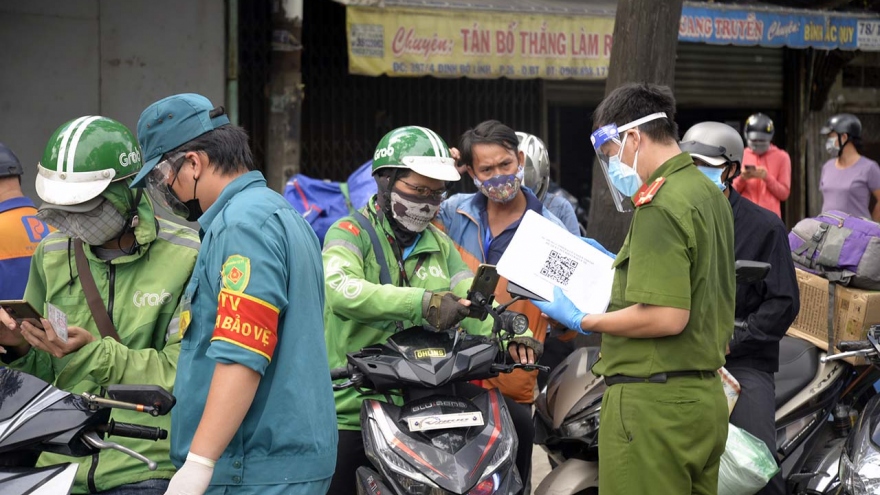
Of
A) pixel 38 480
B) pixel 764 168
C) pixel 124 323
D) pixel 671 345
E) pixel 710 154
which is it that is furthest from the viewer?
pixel 764 168

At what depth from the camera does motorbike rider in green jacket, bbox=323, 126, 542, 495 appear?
3617 mm

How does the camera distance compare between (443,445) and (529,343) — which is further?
(529,343)

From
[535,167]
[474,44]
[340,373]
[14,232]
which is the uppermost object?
[474,44]

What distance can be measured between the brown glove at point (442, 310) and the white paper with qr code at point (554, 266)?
20 cm

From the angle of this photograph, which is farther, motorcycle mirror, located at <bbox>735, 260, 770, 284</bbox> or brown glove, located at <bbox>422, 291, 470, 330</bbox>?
motorcycle mirror, located at <bbox>735, 260, 770, 284</bbox>

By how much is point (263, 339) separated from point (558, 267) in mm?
1407

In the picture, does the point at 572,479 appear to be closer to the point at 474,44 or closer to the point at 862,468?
the point at 862,468

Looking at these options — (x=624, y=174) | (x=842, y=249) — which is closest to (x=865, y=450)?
(x=842, y=249)

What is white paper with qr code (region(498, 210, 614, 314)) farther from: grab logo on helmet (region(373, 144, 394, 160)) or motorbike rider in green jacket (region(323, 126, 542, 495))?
grab logo on helmet (region(373, 144, 394, 160))

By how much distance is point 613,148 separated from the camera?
3.44 meters

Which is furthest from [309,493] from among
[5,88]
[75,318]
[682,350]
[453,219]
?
[5,88]

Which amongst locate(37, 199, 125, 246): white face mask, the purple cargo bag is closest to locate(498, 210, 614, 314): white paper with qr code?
locate(37, 199, 125, 246): white face mask

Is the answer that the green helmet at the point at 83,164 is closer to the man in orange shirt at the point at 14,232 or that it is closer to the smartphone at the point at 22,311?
the smartphone at the point at 22,311

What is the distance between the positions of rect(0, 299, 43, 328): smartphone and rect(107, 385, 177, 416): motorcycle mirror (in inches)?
14.6
